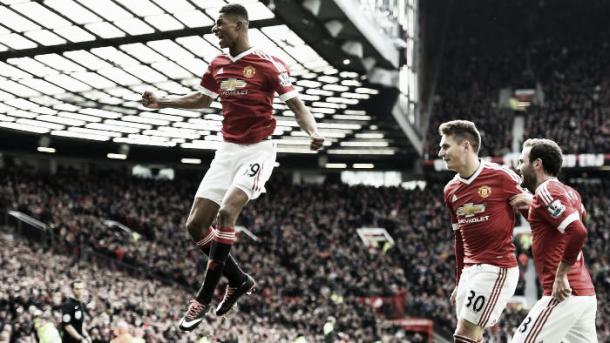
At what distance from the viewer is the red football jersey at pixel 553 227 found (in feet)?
19.9

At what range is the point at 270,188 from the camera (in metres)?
46.0

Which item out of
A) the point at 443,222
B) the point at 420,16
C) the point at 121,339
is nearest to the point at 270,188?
the point at 443,222

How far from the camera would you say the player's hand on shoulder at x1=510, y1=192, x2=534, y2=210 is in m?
6.60

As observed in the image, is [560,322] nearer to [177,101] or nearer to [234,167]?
[234,167]

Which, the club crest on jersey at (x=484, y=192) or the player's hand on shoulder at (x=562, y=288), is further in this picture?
the club crest on jersey at (x=484, y=192)

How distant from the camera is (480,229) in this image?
267 inches

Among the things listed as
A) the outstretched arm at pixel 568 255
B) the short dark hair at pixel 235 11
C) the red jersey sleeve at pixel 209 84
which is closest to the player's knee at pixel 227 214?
the red jersey sleeve at pixel 209 84

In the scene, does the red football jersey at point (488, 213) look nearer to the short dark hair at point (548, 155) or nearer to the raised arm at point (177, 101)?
the short dark hair at point (548, 155)

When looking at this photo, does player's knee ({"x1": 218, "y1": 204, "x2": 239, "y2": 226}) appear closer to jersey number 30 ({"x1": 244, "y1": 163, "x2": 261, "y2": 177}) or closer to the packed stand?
jersey number 30 ({"x1": 244, "y1": 163, "x2": 261, "y2": 177})

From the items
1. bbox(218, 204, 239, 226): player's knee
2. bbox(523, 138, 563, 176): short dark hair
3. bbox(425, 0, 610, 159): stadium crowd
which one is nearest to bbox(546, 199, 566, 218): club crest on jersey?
bbox(523, 138, 563, 176): short dark hair

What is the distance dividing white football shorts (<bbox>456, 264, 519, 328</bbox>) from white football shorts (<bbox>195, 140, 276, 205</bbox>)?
1.96m

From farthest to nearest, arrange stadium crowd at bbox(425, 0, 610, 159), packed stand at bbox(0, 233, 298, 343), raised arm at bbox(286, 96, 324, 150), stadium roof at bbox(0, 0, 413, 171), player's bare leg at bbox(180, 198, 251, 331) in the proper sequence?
1. stadium crowd at bbox(425, 0, 610, 159)
2. stadium roof at bbox(0, 0, 413, 171)
3. packed stand at bbox(0, 233, 298, 343)
4. player's bare leg at bbox(180, 198, 251, 331)
5. raised arm at bbox(286, 96, 324, 150)

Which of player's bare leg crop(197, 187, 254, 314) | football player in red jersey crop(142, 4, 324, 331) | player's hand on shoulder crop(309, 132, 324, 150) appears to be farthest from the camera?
football player in red jersey crop(142, 4, 324, 331)

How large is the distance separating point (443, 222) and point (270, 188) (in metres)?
10.1
